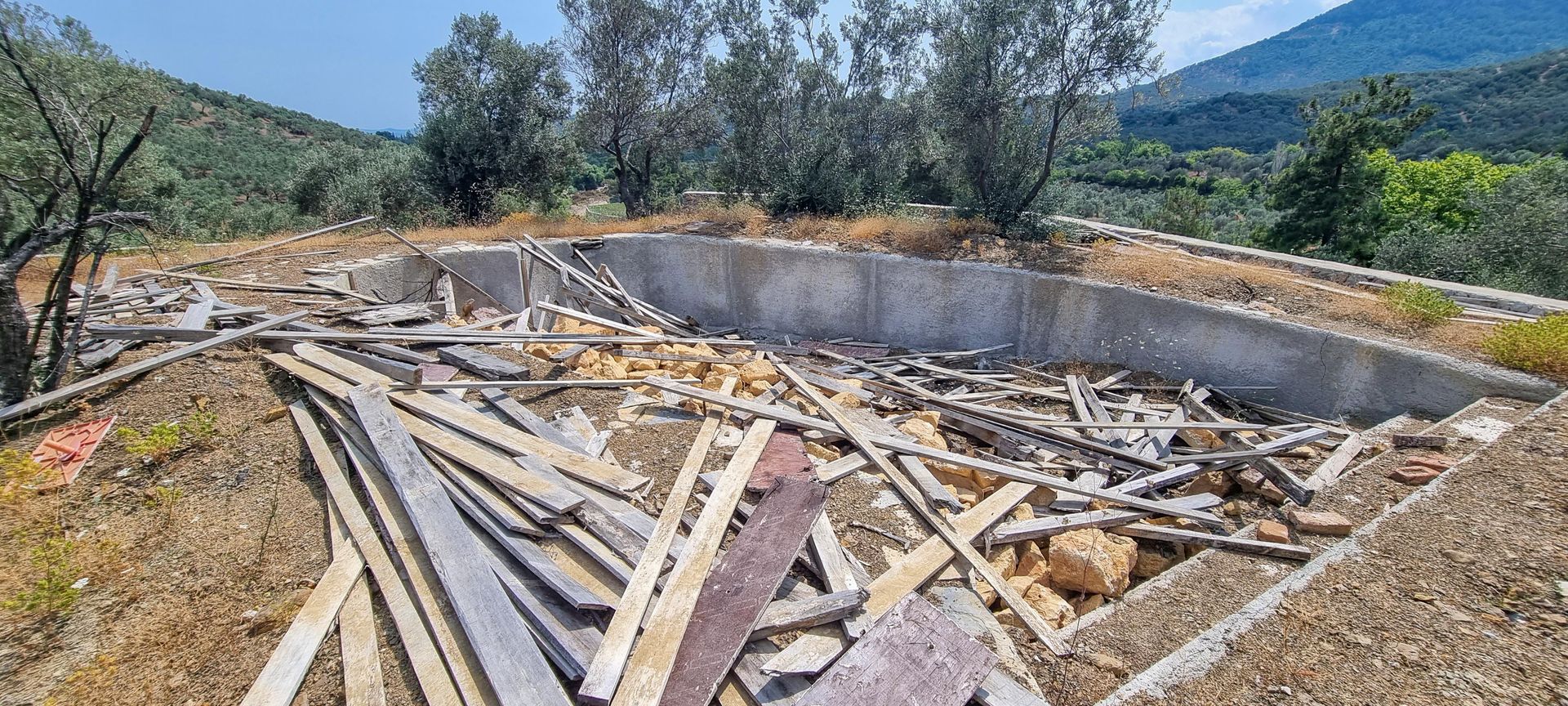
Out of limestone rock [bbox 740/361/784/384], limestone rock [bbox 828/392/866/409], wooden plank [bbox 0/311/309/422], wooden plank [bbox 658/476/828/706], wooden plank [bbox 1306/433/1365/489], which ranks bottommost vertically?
wooden plank [bbox 1306/433/1365/489]

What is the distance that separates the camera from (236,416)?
4367 millimetres

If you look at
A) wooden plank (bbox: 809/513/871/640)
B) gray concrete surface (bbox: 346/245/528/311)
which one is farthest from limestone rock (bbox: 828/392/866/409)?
gray concrete surface (bbox: 346/245/528/311)

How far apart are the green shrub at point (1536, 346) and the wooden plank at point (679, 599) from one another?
693 cm

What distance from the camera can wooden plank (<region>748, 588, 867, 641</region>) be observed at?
285cm

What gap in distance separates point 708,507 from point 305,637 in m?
2.00

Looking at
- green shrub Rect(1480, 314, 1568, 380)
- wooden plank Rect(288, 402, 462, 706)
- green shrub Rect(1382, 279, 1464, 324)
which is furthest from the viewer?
green shrub Rect(1382, 279, 1464, 324)

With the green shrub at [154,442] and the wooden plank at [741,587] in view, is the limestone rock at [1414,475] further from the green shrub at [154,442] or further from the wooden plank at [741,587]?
the green shrub at [154,442]

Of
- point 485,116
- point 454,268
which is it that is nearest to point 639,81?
point 485,116

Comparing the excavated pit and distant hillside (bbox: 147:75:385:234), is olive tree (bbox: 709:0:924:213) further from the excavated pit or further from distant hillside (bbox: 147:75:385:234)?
distant hillside (bbox: 147:75:385:234)

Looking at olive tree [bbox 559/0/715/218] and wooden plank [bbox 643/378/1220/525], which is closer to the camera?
wooden plank [bbox 643/378/1220/525]

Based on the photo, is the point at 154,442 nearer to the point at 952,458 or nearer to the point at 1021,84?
the point at 952,458

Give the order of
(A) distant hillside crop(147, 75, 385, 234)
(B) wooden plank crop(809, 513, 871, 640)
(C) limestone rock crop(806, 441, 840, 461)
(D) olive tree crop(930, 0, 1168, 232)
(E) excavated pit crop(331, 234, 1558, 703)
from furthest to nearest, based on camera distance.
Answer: (A) distant hillside crop(147, 75, 385, 234), (D) olive tree crop(930, 0, 1168, 232), (C) limestone rock crop(806, 441, 840, 461), (E) excavated pit crop(331, 234, 1558, 703), (B) wooden plank crop(809, 513, 871, 640)

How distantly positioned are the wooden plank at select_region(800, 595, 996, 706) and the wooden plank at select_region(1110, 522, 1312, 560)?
241cm

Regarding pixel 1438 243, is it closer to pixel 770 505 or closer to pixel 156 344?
pixel 770 505
